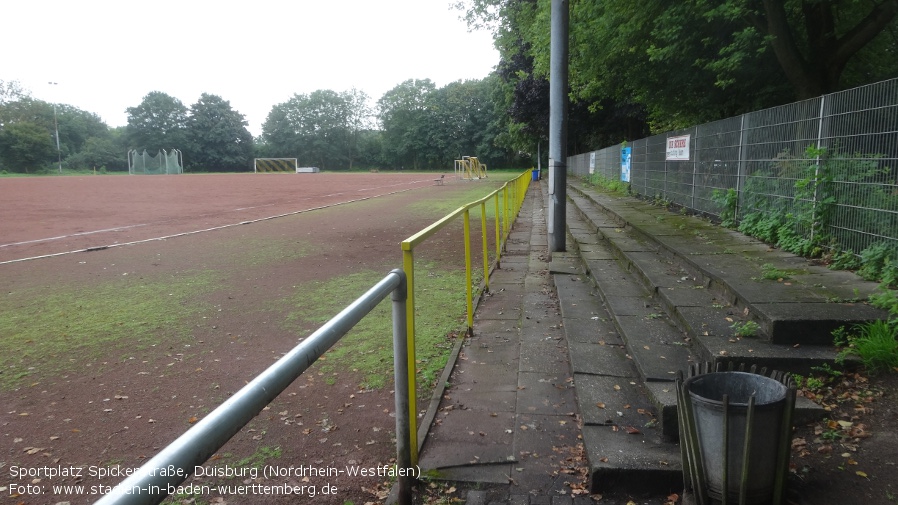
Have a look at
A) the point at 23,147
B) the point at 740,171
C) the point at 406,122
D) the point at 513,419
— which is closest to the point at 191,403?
the point at 513,419

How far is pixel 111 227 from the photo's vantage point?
1425 cm

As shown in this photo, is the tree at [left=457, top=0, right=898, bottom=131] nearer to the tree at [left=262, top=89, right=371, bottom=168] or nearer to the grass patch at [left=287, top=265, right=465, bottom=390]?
the grass patch at [left=287, top=265, right=465, bottom=390]

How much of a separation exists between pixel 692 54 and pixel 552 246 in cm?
561

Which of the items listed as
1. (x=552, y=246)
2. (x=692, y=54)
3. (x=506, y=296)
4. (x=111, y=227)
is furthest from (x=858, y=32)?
(x=111, y=227)

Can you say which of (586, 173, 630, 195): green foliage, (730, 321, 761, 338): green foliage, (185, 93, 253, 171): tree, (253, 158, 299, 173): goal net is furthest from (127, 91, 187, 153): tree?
(730, 321, 761, 338): green foliage

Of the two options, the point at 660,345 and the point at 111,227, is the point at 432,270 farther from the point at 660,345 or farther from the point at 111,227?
the point at 111,227

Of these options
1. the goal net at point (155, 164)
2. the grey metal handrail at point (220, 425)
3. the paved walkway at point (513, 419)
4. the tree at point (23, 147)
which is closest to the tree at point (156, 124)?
the goal net at point (155, 164)

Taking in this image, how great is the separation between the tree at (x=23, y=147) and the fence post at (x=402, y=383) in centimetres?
7459

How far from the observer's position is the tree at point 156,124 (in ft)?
271

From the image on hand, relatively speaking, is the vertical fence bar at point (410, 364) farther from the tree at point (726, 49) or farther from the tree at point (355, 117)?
the tree at point (355, 117)

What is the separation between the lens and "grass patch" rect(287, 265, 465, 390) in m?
4.51

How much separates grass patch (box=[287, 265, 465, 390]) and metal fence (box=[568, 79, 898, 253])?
12.5 feet

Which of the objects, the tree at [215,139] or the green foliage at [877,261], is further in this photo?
the tree at [215,139]

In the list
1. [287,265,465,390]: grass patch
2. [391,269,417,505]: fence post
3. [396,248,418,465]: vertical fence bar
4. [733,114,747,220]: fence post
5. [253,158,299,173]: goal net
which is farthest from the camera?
[253,158,299,173]: goal net
